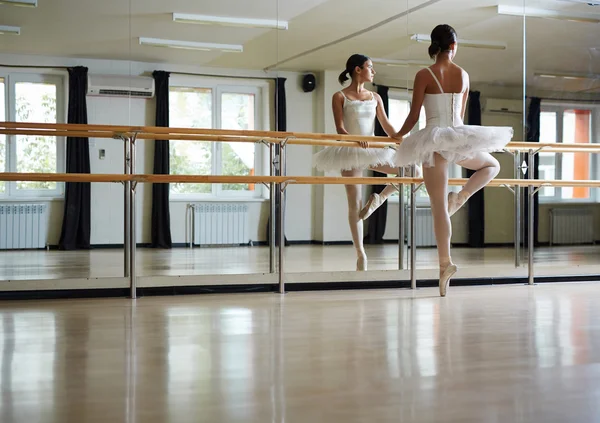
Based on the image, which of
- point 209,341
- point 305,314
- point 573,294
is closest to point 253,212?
point 305,314

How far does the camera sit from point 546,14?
580 cm

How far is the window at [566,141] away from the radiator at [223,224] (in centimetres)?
256

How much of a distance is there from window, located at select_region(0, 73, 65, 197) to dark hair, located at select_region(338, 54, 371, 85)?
6.22ft

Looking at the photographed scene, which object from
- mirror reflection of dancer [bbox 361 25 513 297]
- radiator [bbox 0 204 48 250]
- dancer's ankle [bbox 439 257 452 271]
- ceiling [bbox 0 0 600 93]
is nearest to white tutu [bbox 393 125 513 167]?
mirror reflection of dancer [bbox 361 25 513 297]

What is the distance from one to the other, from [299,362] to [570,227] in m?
4.48

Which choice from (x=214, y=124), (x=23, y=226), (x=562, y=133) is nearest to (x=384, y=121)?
(x=214, y=124)

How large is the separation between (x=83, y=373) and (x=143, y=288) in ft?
7.00

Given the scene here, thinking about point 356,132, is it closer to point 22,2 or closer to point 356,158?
point 356,158

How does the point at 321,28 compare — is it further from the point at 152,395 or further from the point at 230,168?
the point at 152,395

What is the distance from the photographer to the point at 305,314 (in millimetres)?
3363

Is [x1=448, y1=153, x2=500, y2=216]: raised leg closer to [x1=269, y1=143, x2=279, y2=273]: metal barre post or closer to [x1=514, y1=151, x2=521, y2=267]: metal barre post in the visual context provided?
[x1=269, y1=143, x2=279, y2=273]: metal barre post

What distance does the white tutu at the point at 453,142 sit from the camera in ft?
13.0

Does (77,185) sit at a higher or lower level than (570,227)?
higher

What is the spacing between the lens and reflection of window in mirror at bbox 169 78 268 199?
482 centimetres
